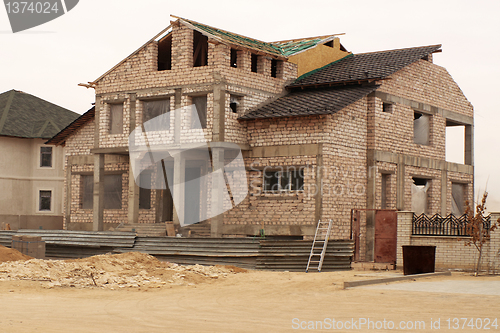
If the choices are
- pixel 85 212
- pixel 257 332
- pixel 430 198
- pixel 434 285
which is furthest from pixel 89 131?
pixel 257 332

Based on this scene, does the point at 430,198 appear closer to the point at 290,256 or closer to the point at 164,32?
the point at 290,256

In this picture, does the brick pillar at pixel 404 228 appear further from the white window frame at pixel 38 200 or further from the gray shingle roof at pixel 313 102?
the white window frame at pixel 38 200

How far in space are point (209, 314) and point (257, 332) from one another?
2.16 m

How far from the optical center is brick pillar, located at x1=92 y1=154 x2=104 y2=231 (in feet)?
91.7

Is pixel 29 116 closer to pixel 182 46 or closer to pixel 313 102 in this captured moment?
pixel 182 46

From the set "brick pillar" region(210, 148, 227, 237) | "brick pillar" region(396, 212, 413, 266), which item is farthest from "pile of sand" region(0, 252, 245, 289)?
"brick pillar" region(396, 212, 413, 266)

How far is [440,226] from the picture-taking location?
67.7 ft

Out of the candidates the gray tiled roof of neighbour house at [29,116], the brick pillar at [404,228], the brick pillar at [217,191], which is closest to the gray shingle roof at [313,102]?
the brick pillar at [217,191]

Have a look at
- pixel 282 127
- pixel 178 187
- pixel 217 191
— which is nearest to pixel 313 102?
pixel 282 127

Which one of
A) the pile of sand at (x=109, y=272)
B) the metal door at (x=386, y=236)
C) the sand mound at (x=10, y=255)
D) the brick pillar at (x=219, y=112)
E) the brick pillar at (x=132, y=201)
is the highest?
the brick pillar at (x=219, y=112)

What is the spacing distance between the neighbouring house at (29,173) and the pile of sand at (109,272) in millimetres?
18193

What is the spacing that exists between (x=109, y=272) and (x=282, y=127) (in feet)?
30.4

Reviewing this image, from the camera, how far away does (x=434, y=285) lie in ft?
51.8

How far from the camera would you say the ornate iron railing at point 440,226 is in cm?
2022
